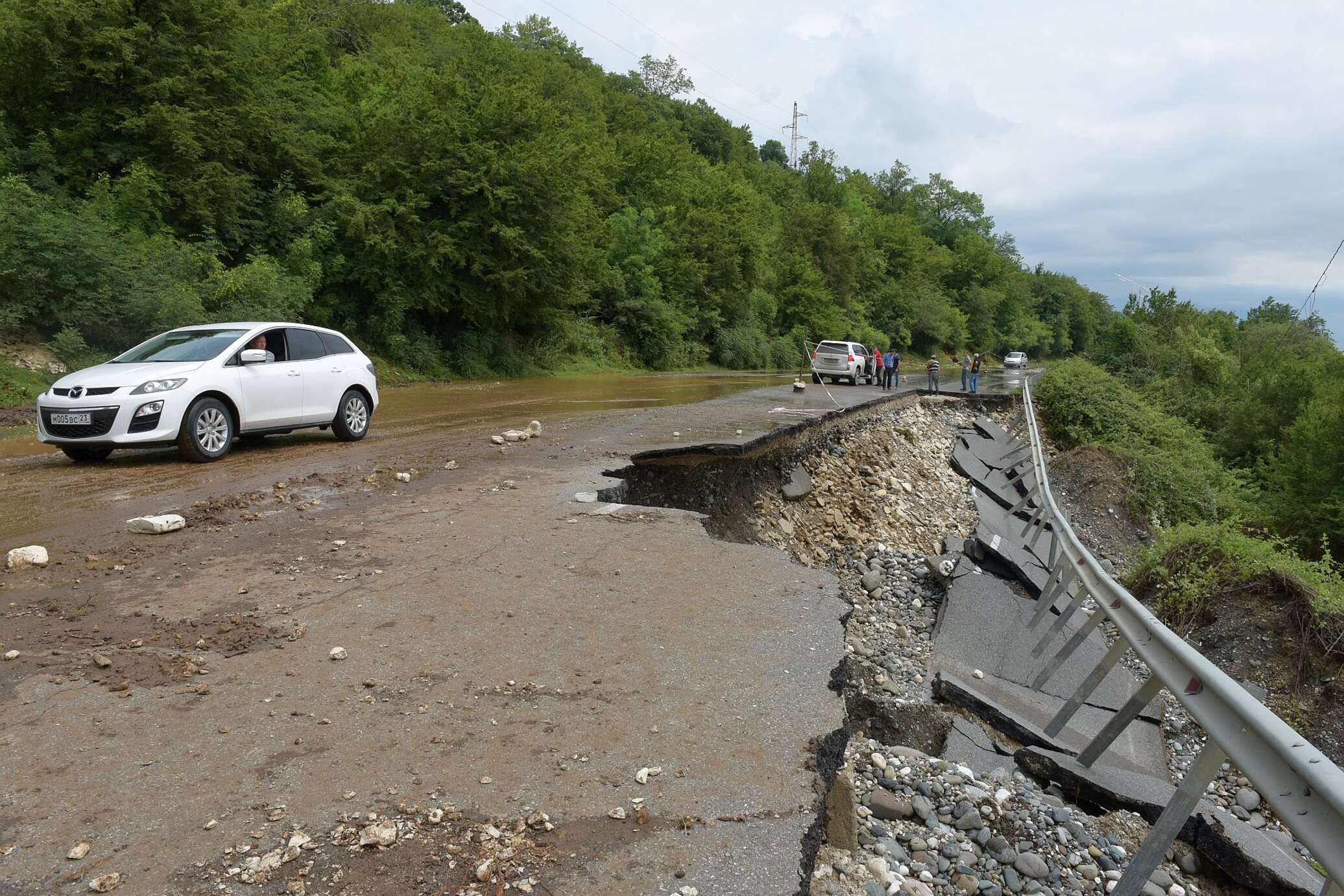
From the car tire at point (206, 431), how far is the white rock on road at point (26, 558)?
12.5 ft

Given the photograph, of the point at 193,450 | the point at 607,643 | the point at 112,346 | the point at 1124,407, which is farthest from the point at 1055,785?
the point at 1124,407

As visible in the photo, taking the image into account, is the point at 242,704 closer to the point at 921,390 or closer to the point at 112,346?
the point at 112,346

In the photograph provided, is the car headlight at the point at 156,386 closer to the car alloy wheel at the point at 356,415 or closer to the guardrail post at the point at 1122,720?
the car alloy wheel at the point at 356,415

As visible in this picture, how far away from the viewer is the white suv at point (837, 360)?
33.8 metres

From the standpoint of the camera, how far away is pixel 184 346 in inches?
407

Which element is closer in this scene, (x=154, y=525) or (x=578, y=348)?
(x=154, y=525)

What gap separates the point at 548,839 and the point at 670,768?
653 millimetres

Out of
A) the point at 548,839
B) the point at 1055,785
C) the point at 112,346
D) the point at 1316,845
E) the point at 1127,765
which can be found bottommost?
the point at 1127,765

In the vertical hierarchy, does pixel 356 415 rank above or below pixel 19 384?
below

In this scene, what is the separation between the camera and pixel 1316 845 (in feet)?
7.22

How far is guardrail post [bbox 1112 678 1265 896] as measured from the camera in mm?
2982

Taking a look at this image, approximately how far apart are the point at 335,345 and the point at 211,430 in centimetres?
245

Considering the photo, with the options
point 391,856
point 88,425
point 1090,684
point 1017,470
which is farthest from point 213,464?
point 1017,470

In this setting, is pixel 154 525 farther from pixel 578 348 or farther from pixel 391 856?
pixel 578 348
